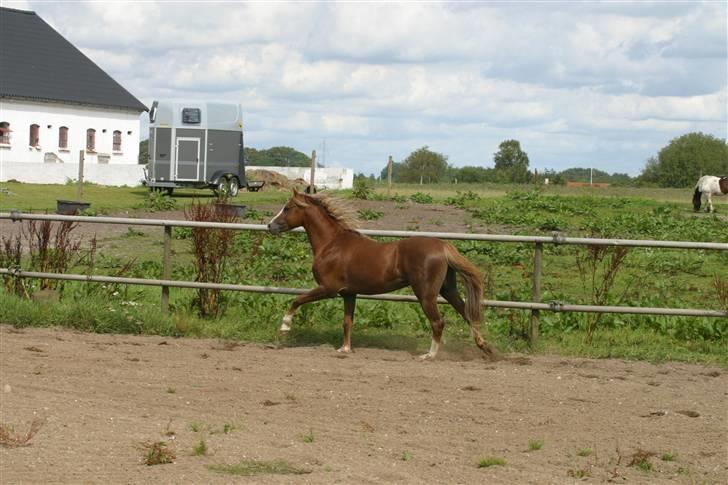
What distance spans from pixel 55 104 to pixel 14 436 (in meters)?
53.2

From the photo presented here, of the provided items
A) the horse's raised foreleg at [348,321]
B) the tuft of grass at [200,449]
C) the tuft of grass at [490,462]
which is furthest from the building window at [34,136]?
the tuft of grass at [490,462]

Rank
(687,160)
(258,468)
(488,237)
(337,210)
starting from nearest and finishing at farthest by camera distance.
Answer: (258,468)
(488,237)
(337,210)
(687,160)

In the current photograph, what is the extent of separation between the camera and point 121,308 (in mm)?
12531

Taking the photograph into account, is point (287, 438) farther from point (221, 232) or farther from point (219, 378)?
point (221, 232)

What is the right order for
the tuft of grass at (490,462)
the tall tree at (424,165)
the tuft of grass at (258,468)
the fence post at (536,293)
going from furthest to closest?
1. the tall tree at (424,165)
2. the fence post at (536,293)
3. the tuft of grass at (490,462)
4. the tuft of grass at (258,468)

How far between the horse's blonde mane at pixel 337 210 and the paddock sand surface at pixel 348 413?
4.56 feet

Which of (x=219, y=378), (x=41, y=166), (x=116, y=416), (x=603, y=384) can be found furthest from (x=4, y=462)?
(x=41, y=166)

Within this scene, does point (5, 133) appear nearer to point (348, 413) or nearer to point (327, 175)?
point (327, 175)

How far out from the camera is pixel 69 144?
194 ft

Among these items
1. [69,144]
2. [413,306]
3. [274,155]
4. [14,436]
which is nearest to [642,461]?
[14,436]

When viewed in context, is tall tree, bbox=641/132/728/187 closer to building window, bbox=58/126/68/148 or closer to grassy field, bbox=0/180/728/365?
building window, bbox=58/126/68/148

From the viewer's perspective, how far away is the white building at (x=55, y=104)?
183 feet

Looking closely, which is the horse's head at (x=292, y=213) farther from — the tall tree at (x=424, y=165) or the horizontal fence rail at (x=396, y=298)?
the tall tree at (x=424, y=165)

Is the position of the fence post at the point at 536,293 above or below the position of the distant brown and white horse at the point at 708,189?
below
